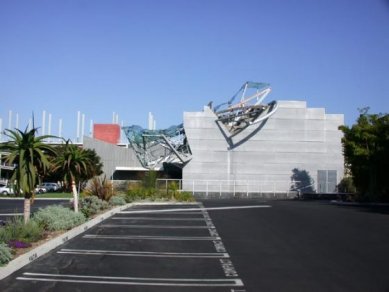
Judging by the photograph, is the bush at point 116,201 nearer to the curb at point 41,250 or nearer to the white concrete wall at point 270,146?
the curb at point 41,250

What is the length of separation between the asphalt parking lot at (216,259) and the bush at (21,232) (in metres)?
0.83

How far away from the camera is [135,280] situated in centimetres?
958

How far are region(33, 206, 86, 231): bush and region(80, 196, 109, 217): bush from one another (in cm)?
373

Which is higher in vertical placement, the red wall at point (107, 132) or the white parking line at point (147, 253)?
the red wall at point (107, 132)

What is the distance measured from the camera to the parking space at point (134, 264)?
30.2ft

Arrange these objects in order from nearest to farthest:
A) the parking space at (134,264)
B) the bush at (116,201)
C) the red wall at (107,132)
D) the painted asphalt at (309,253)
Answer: the parking space at (134,264)
the painted asphalt at (309,253)
the bush at (116,201)
the red wall at (107,132)

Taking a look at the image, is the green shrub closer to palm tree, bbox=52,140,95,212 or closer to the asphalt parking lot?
the asphalt parking lot

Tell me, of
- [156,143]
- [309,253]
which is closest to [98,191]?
[309,253]

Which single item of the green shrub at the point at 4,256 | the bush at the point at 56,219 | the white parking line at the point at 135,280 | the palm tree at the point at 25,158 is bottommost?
the white parking line at the point at 135,280

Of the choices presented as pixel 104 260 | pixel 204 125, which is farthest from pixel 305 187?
pixel 104 260

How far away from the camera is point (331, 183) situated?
173ft

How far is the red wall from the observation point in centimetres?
10450

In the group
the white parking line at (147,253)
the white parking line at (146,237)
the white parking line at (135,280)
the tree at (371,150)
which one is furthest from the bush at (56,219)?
the tree at (371,150)

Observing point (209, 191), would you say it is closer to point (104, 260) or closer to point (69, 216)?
point (69, 216)
